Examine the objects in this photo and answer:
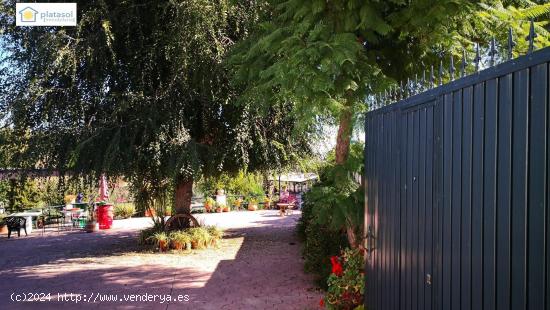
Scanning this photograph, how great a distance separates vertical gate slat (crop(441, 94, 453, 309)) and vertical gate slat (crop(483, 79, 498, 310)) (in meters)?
0.43

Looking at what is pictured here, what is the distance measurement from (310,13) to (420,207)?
9.12 feet

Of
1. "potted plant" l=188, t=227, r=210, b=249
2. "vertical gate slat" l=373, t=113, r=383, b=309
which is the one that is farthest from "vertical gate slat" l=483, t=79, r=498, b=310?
"potted plant" l=188, t=227, r=210, b=249

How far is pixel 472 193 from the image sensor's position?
8.36 feet

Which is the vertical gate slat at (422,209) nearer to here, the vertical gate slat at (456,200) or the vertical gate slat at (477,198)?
the vertical gate slat at (456,200)

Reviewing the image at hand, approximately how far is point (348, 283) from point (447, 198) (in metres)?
3.20

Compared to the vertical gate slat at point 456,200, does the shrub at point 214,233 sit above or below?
below

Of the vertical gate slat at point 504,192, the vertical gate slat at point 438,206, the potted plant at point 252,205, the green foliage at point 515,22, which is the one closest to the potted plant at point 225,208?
the potted plant at point 252,205

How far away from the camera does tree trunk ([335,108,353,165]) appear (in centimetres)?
547

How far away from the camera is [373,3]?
520cm

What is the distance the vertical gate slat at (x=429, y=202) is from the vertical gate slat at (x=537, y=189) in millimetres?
1133

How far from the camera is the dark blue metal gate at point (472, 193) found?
1987mm

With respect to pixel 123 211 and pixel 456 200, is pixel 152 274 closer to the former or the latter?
pixel 456 200

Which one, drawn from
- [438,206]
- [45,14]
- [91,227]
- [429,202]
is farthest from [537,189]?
[91,227]

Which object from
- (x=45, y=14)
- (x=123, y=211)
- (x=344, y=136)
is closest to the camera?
(x=344, y=136)
